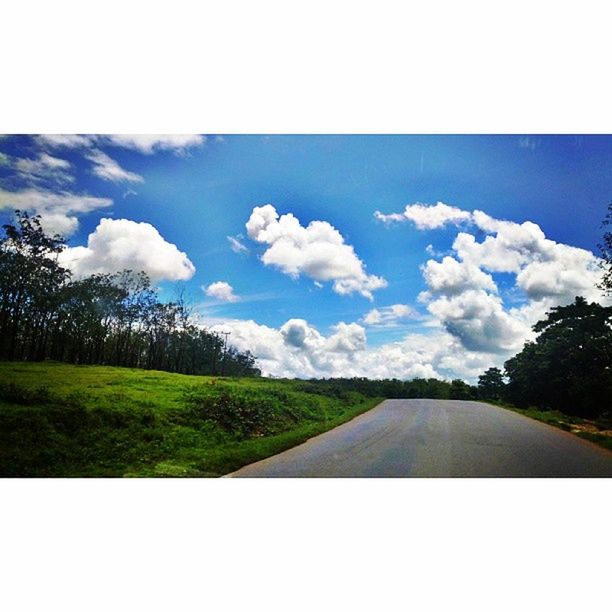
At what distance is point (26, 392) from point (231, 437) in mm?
4119

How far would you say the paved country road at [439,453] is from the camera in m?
8.54

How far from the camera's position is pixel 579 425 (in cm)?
1402

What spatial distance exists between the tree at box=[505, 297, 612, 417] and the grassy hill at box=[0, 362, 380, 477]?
602 cm

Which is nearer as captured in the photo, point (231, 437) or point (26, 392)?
point (26, 392)

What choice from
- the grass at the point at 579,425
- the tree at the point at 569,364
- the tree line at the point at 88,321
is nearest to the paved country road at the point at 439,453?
the grass at the point at 579,425

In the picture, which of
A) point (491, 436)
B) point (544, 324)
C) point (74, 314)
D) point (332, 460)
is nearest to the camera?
point (332, 460)

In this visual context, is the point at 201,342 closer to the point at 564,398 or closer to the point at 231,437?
the point at 231,437

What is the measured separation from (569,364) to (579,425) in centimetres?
173

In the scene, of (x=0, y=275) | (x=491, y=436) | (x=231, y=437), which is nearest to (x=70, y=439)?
(x=231, y=437)

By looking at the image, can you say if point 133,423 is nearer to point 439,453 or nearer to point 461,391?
point 439,453

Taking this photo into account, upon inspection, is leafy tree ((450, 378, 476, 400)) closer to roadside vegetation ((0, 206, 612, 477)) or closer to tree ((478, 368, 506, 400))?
tree ((478, 368, 506, 400))

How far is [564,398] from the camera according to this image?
48.3 feet
